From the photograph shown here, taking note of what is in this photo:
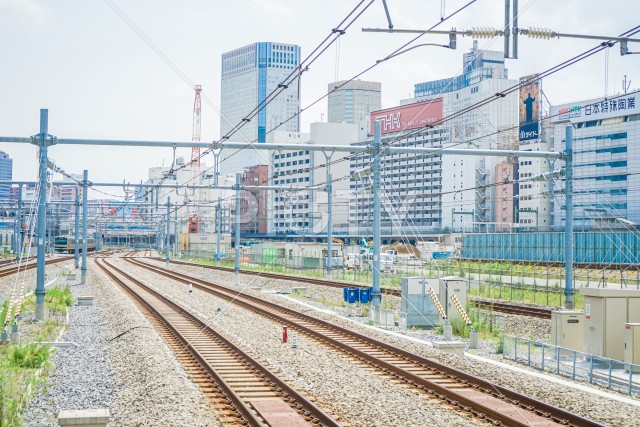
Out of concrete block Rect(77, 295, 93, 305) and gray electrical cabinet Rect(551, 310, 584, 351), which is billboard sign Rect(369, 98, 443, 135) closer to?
concrete block Rect(77, 295, 93, 305)

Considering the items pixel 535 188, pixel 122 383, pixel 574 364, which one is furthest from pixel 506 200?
pixel 122 383

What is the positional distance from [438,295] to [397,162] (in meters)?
120

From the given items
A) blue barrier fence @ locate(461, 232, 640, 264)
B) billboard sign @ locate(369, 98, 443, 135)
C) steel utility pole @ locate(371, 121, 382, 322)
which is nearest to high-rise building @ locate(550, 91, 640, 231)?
billboard sign @ locate(369, 98, 443, 135)

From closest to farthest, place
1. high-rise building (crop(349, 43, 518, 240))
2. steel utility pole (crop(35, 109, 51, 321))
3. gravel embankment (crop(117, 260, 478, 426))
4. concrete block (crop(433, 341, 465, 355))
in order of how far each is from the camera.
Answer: gravel embankment (crop(117, 260, 478, 426))
concrete block (crop(433, 341, 465, 355))
steel utility pole (crop(35, 109, 51, 321))
high-rise building (crop(349, 43, 518, 240))

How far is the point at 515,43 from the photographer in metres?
12.9

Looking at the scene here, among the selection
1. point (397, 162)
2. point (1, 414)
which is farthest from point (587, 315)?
point (397, 162)

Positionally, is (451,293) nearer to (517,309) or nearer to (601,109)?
(517,309)

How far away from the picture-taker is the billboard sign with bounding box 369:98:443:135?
12938 centimetres

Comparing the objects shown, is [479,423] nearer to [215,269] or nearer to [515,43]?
[515,43]

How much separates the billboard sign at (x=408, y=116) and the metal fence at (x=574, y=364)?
111 meters

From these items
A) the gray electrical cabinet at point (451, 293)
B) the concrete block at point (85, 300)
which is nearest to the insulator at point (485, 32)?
the gray electrical cabinet at point (451, 293)

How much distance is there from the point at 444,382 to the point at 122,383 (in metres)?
6.49

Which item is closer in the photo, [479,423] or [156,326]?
[479,423]

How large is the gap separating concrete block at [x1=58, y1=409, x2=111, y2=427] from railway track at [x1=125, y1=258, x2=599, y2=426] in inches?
234
